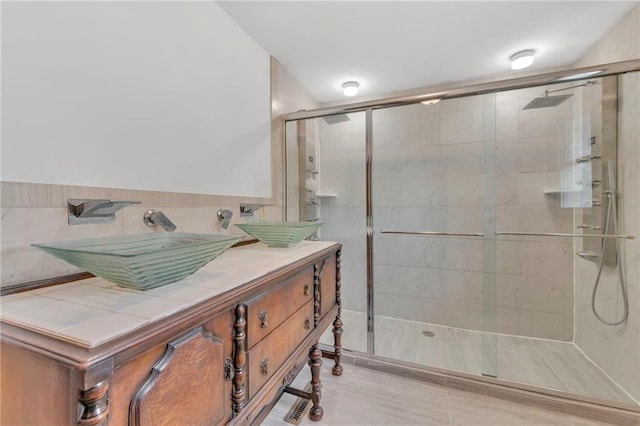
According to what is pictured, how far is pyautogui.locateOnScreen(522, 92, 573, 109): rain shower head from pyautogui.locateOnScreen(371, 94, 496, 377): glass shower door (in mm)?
294

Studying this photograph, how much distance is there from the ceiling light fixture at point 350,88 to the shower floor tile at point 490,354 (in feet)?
6.73

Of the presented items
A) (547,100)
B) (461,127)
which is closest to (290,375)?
(461,127)

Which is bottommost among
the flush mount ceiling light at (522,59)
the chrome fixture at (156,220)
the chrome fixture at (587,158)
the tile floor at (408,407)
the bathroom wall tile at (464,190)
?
the tile floor at (408,407)

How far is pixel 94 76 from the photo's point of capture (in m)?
0.92

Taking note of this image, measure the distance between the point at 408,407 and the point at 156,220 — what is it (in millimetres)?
1582

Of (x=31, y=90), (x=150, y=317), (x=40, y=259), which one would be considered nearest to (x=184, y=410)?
(x=150, y=317)

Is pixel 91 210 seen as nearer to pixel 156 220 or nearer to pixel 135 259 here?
pixel 156 220

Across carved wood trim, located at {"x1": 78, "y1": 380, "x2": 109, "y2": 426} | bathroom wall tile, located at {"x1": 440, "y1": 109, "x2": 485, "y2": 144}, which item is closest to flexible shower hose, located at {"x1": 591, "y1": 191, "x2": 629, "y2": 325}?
bathroom wall tile, located at {"x1": 440, "y1": 109, "x2": 485, "y2": 144}

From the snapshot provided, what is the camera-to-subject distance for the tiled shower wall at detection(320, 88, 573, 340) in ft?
6.98

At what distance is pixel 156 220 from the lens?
1081mm

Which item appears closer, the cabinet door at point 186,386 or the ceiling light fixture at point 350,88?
the cabinet door at point 186,386

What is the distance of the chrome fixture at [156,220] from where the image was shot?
1080 mm

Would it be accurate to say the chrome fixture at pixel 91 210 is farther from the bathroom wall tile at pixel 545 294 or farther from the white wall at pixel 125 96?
the bathroom wall tile at pixel 545 294

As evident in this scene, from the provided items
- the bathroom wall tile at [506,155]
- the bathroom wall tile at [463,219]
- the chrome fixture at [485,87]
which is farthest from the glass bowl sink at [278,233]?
the bathroom wall tile at [506,155]
